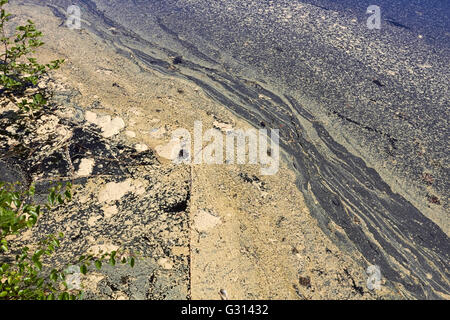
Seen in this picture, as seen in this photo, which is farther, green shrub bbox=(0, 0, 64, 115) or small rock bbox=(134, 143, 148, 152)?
small rock bbox=(134, 143, 148, 152)

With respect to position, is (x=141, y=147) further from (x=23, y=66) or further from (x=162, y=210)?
(x=23, y=66)

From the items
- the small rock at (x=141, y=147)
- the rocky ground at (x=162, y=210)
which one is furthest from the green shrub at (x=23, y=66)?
the small rock at (x=141, y=147)

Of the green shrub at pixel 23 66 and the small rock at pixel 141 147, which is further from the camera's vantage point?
the small rock at pixel 141 147

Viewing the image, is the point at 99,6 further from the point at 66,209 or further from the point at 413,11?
the point at 413,11

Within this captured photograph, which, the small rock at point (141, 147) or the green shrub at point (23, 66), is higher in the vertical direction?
the green shrub at point (23, 66)

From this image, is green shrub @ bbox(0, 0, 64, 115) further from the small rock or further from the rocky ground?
the small rock

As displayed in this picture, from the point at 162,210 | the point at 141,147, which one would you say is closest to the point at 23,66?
the point at 141,147

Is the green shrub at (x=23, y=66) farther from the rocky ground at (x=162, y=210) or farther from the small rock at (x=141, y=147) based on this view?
the small rock at (x=141, y=147)

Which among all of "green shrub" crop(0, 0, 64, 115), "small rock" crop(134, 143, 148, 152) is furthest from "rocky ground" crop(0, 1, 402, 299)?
"green shrub" crop(0, 0, 64, 115)
